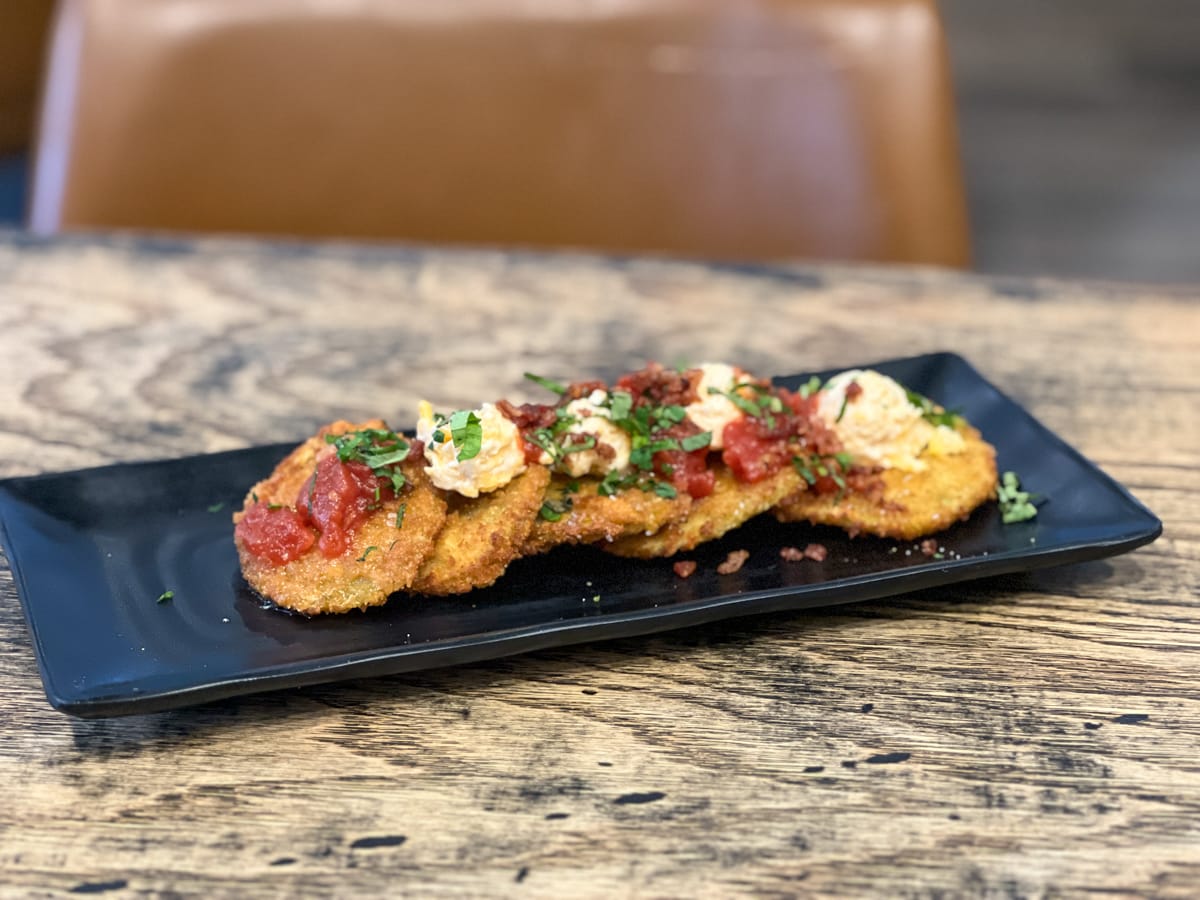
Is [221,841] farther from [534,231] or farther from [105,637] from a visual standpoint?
[534,231]

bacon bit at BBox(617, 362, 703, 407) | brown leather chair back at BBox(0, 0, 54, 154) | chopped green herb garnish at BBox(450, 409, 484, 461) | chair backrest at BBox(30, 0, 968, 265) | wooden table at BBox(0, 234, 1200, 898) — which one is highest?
brown leather chair back at BBox(0, 0, 54, 154)

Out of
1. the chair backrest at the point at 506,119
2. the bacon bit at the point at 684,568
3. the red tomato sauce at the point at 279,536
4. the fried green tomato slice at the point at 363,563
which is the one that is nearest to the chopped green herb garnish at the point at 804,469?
the bacon bit at the point at 684,568

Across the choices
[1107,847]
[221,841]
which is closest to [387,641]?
[221,841]

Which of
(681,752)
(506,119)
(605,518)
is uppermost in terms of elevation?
(506,119)

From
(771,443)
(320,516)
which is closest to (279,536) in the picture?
(320,516)

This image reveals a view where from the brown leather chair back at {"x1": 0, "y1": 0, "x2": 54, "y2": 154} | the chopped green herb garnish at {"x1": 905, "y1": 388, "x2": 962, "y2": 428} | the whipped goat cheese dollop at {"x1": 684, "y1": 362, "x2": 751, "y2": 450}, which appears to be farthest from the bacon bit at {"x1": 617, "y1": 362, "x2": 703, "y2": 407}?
the brown leather chair back at {"x1": 0, "y1": 0, "x2": 54, "y2": 154}

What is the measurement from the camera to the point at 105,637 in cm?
188

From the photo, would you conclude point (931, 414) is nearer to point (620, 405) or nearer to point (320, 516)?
point (620, 405)

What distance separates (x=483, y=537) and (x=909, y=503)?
74 cm

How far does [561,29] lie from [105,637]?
2.36 meters

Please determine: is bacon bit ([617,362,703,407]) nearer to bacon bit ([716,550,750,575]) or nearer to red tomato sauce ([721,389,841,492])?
red tomato sauce ([721,389,841,492])

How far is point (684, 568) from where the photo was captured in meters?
2.12

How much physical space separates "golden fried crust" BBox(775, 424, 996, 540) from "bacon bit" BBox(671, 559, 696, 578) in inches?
8.3

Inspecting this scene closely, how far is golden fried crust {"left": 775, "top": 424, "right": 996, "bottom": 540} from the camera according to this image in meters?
2.20
